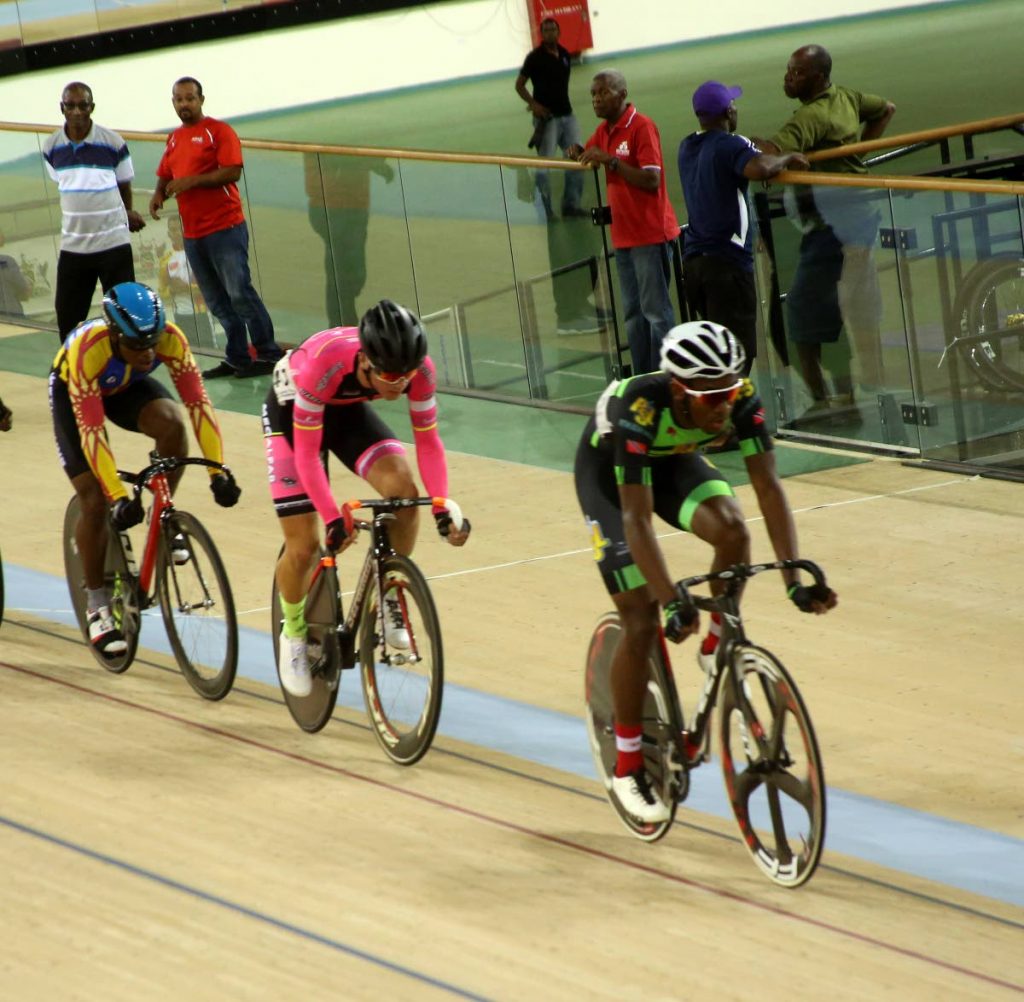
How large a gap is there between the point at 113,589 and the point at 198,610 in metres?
0.43

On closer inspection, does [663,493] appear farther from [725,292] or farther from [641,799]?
[725,292]

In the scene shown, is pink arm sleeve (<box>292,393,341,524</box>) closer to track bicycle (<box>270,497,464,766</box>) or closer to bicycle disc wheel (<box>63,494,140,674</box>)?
track bicycle (<box>270,497,464,766</box>)

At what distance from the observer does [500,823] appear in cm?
456

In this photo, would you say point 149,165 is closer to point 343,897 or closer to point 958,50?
point 343,897

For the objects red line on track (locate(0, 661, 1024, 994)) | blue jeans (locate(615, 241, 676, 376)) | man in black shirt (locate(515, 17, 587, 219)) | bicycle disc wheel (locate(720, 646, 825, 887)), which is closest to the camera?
red line on track (locate(0, 661, 1024, 994))

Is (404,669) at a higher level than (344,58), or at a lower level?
lower

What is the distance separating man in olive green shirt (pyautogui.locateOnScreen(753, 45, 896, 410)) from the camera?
787 cm

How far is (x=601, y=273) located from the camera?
911 centimetres

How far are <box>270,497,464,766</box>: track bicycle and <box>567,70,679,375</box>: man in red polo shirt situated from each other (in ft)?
11.4

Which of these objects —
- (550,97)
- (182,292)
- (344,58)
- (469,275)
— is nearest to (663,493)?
(469,275)

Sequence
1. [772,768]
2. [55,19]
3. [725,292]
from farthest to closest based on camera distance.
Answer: [55,19] < [725,292] < [772,768]

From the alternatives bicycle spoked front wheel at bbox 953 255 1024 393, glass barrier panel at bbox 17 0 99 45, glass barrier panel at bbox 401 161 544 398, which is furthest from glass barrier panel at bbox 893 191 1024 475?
glass barrier panel at bbox 17 0 99 45

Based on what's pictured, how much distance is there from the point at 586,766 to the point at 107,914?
1440mm

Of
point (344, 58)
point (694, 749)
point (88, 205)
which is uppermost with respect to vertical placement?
point (344, 58)
